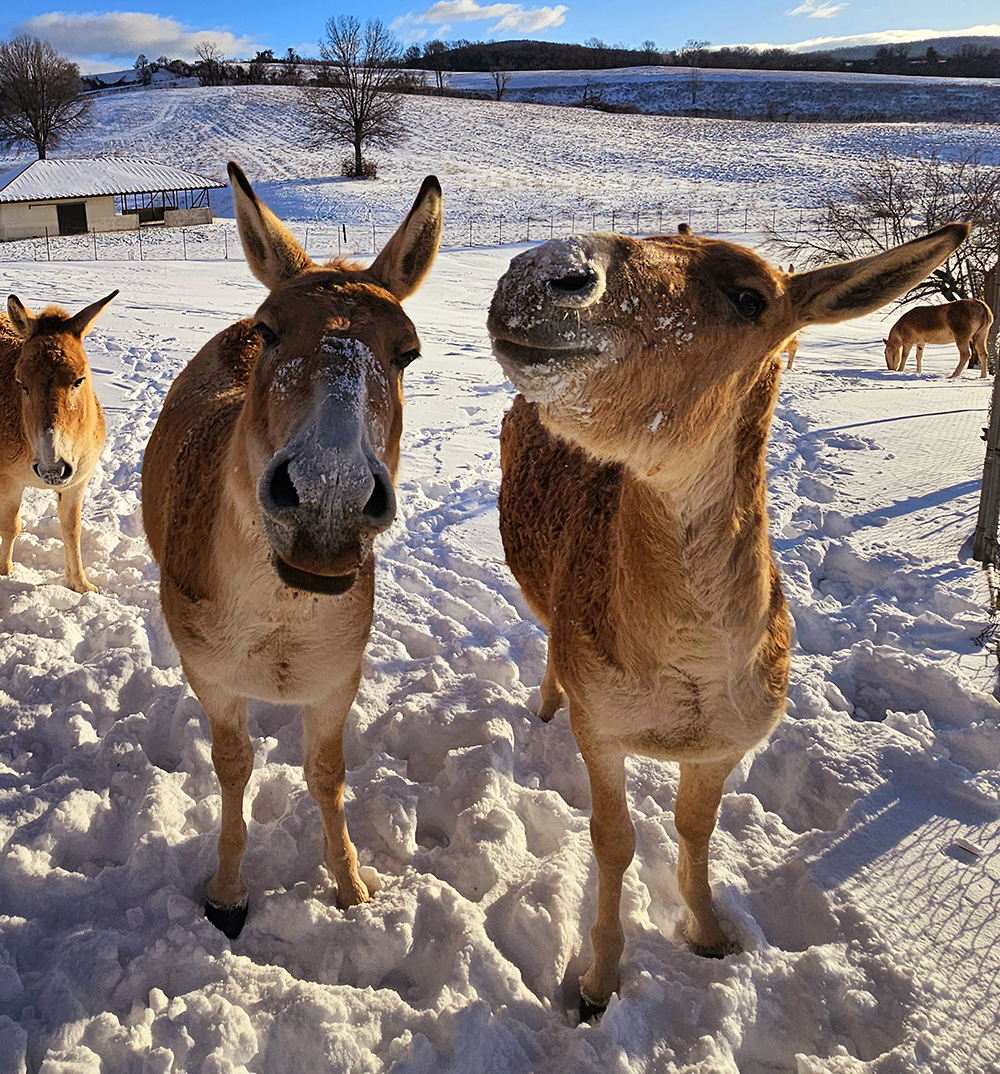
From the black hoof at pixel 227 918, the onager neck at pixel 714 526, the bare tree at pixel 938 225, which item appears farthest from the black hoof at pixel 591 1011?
the bare tree at pixel 938 225

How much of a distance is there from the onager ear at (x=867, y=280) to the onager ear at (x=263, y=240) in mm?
1888

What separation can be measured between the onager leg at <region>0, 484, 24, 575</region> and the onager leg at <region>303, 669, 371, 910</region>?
3.98 meters

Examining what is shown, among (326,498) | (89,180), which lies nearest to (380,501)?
(326,498)

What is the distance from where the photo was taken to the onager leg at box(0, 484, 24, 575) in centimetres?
585

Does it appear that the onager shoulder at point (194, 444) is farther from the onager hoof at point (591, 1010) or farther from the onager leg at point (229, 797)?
the onager hoof at point (591, 1010)

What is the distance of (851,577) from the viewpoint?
5.88 m

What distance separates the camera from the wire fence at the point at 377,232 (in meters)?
30.0

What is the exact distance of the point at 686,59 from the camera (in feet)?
328

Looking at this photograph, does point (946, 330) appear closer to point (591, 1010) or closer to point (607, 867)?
point (607, 867)

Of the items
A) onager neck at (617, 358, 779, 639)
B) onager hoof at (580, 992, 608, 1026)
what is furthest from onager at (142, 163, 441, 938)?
onager hoof at (580, 992, 608, 1026)

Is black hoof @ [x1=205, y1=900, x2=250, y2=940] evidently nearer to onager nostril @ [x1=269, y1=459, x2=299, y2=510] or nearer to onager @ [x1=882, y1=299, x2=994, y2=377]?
onager nostril @ [x1=269, y1=459, x2=299, y2=510]

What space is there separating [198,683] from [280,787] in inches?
41.0

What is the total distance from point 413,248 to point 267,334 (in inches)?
32.0

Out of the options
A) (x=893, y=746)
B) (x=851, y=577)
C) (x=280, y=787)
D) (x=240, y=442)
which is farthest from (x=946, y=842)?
(x=240, y=442)
